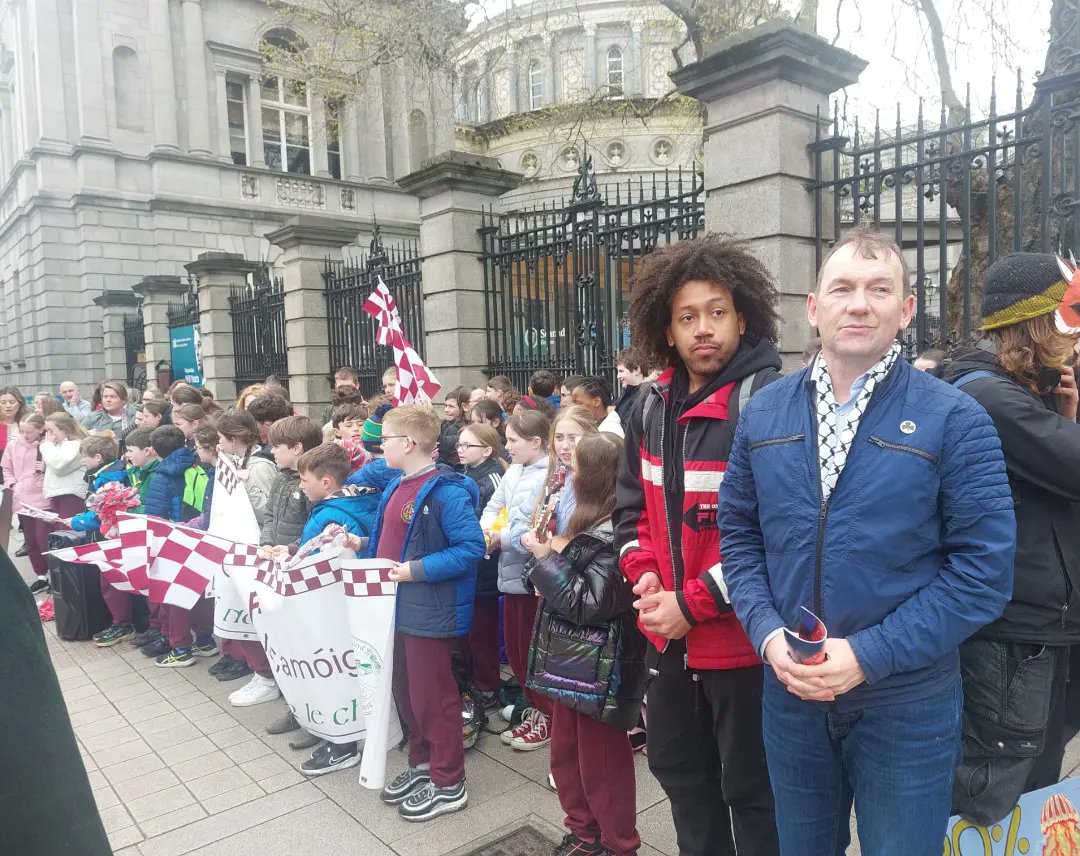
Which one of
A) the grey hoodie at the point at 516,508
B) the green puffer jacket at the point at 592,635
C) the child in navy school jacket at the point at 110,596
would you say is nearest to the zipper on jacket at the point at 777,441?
the green puffer jacket at the point at 592,635

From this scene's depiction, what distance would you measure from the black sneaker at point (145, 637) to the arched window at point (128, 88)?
2094 cm

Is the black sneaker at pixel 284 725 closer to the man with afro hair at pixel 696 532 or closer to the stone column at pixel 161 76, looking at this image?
the man with afro hair at pixel 696 532

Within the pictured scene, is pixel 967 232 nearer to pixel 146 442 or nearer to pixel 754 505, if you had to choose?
pixel 754 505

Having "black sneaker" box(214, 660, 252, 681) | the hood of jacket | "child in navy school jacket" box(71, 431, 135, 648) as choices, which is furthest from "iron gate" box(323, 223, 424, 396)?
"black sneaker" box(214, 660, 252, 681)

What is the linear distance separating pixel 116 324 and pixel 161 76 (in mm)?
7637

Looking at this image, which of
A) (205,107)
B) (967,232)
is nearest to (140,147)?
(205,107)

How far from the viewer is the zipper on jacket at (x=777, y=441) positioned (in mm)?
2027

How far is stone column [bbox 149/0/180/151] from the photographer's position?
882 inches

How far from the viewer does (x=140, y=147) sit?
2255cm

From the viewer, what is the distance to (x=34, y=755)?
0.83m

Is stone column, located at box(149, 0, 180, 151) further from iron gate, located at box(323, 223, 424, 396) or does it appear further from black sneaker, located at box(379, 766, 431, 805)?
black sneaker, located at box(379, 766, 431, 805)

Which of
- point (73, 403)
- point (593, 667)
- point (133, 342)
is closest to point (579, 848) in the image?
point (593, 667)

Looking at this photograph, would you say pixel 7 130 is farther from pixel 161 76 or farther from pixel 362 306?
pixel 362 306

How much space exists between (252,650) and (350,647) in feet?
5.12
